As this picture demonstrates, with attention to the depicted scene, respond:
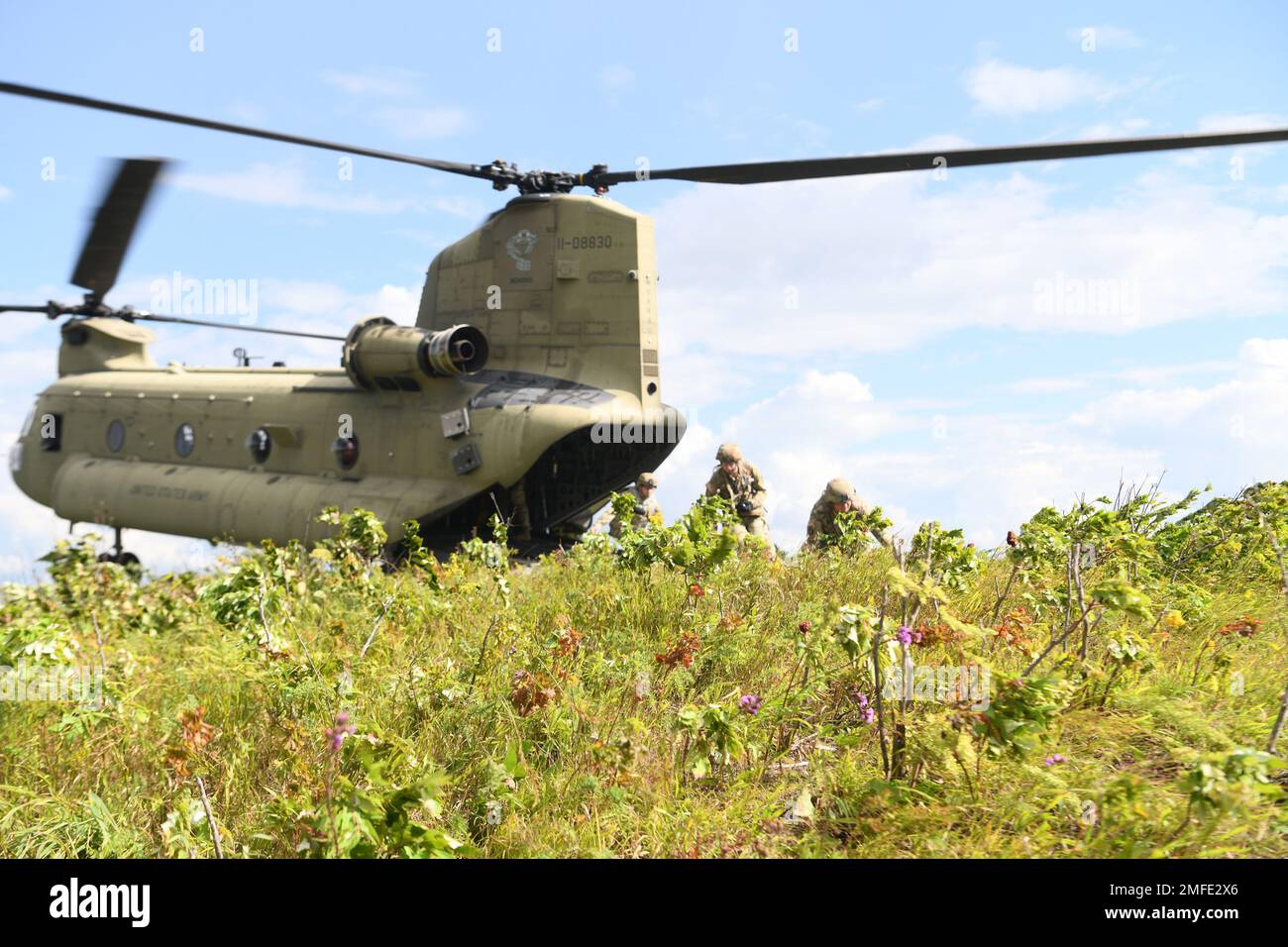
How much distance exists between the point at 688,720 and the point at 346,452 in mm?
11050

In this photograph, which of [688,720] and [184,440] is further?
[184,440]

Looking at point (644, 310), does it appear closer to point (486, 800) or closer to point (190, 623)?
point (190, 623)

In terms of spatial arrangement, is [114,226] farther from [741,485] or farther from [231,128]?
[741,485]

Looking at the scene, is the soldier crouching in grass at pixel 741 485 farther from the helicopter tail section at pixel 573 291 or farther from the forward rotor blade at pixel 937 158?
the forward rotor blade at pixel 937 158

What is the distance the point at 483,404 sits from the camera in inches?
465

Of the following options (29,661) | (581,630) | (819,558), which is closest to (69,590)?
(29,661)

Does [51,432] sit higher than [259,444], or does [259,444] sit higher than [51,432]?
[51,432]

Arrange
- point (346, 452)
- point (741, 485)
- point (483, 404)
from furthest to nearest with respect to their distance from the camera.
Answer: point (346, 452)
point (741, 485)
point (483, 404)

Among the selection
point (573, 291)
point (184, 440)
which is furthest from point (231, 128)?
point (184, 440)

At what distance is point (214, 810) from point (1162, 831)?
341cm

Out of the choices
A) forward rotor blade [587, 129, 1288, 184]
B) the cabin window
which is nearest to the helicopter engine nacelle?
forward rotor blade [587, 129, 1288, 184]

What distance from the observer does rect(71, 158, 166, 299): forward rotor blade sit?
627 inches

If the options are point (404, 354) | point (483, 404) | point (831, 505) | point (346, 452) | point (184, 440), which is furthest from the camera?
point (184, 440)

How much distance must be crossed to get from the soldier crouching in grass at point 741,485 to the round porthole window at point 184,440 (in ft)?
29.0
